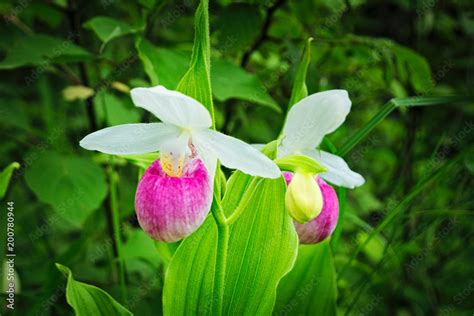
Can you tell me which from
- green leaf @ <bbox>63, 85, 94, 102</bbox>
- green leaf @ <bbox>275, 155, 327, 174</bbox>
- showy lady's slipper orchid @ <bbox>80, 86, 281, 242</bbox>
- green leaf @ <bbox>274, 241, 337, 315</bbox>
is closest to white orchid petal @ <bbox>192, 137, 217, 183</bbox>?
showy lady's slipper orchid @ <bbox>80, 86, 281, 242</bbox>

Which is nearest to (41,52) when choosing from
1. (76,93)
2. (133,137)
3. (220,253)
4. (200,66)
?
(76,93)

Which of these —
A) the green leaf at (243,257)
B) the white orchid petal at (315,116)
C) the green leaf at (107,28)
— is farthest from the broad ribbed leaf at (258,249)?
the green leaf at (107,28)

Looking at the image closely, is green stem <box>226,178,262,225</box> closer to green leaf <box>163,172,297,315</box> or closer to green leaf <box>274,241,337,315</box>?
green leaf <box>163,172,297,315</box>

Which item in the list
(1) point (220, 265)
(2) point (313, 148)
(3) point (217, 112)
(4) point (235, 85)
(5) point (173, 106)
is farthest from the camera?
(3) point (217, 112)

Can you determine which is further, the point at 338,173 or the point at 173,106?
the point at 338,173

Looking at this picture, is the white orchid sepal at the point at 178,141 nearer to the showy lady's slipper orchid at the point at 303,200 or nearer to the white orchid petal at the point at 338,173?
the showy lady's slipper orchid at the point at 303,200

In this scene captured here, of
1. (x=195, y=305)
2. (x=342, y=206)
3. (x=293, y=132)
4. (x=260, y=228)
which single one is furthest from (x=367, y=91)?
(x=195, y=305)

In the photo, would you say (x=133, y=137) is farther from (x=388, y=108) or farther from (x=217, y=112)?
(x=217, y=112)
